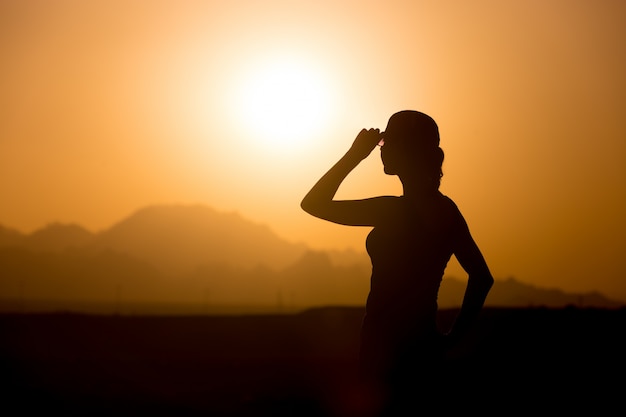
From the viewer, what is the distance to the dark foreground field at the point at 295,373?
16828 millimetres

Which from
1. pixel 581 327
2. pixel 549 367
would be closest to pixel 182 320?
pixel 581 327

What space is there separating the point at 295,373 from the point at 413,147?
2373 centimetres

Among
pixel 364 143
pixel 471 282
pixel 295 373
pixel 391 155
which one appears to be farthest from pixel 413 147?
pixel 295 373

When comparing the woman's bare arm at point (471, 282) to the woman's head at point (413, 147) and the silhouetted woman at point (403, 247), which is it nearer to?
the silhouetted woman at point (403, 247)

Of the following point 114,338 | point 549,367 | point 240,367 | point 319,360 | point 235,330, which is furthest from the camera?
point 235,330

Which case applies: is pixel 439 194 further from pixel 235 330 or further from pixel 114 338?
pixel 235 330

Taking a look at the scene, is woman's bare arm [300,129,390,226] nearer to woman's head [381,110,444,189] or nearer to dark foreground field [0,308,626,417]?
woman's head [381,110,444,189]

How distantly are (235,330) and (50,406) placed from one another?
40544 millimetres

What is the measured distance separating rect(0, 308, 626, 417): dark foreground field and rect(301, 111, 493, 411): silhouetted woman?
0.73 feet

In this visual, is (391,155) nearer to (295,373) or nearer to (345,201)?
(345,201)

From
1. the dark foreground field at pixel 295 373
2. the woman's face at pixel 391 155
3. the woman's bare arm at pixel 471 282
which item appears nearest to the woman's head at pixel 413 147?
the woman's face at pixel 391 155

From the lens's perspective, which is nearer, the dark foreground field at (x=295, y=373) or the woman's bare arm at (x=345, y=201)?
the woman's bare arm at (x=345, y=201)

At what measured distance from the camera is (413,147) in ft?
12.6

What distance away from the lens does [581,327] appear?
3409 centimetres
